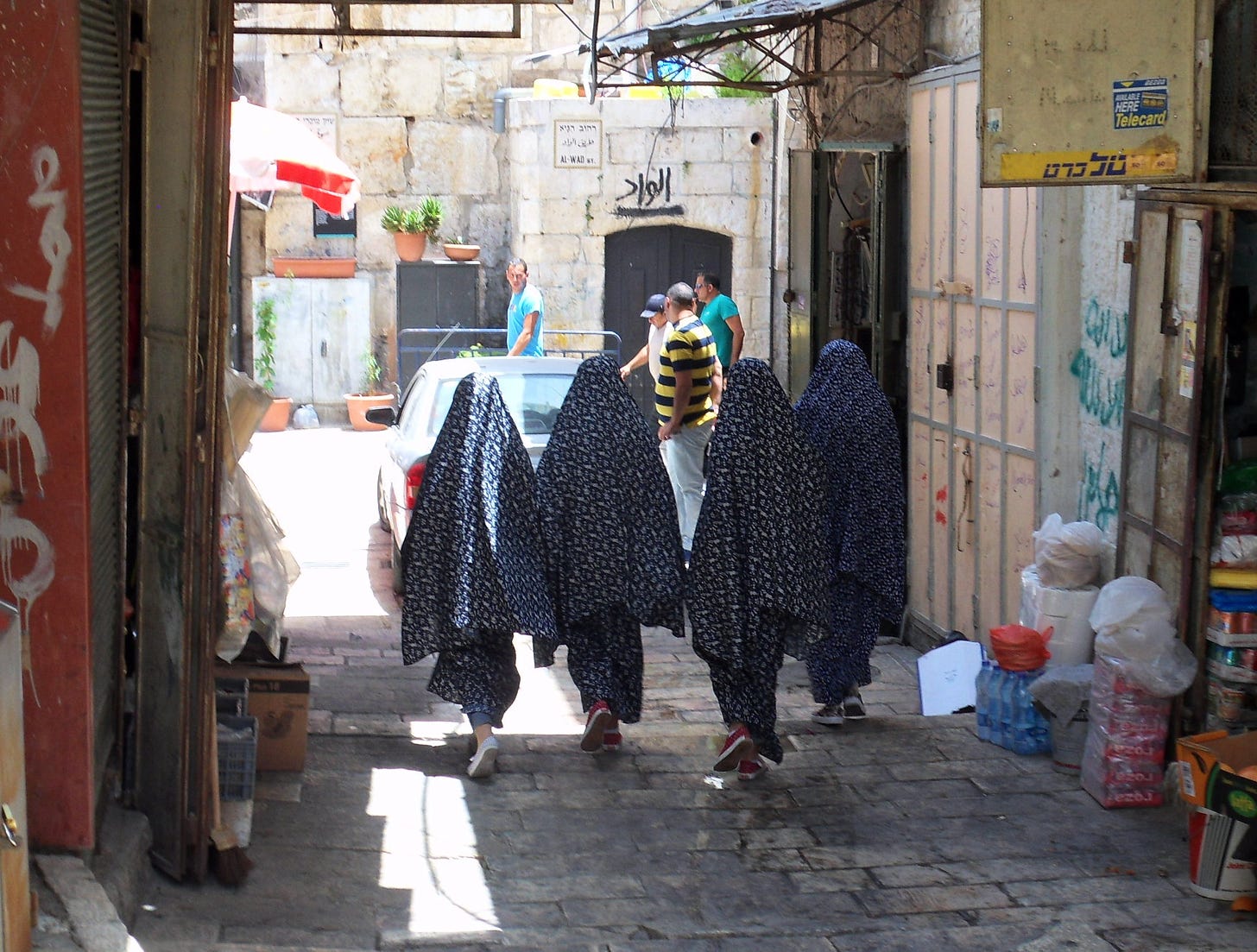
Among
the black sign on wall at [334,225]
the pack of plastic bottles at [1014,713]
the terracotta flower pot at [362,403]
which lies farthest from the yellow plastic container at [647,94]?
the pack of plastic bottles at [1014,713]

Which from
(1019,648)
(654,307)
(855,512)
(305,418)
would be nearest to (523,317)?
(654,307)

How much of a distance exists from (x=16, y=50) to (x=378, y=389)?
14308 millimetres

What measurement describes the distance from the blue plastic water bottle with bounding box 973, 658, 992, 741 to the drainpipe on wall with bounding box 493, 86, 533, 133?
40.7 feet

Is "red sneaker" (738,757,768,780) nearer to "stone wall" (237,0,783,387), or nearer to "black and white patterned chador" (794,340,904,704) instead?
"black and white patterned chador" (794,340,904,704)

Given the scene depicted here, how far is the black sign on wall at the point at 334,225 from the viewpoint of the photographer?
18.0 meters

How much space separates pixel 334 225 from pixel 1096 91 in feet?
44.3

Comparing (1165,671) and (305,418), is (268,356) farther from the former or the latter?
(1165,671)

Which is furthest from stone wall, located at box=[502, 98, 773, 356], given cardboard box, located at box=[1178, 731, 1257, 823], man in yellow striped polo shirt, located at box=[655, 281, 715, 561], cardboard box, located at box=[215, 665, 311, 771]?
cardboard box, located at box=[1178, 731, 1257, 823]

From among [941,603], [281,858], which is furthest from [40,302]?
[941,603]

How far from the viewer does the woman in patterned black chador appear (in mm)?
6227

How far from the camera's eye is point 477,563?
20.5 feet

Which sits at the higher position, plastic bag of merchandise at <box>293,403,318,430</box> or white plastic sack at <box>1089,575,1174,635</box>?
white plastic sack at <box>1089,575,1174,635</box>

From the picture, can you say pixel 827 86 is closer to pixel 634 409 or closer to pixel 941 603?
pixel 941 603

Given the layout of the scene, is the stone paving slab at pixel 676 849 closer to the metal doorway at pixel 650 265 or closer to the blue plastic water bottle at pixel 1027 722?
the blue plastic water bottle at pixel 1027 722
